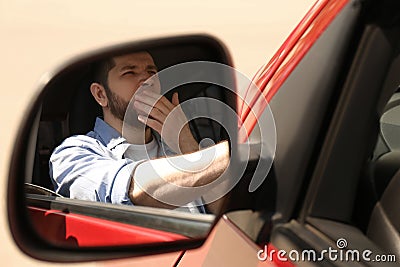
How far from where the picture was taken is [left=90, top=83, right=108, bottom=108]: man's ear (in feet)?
6.23

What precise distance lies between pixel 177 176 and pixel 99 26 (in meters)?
2.90

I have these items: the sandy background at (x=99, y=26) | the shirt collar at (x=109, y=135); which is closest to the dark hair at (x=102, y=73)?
the shirt collar at (x=109, y=135)

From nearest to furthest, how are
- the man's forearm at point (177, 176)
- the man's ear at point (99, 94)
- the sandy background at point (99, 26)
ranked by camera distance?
the man's forearm at point (177, 176) < the man's ear at point (99, 94) < the sandy background at point (99, 26)

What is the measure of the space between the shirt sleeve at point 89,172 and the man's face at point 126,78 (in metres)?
0.12

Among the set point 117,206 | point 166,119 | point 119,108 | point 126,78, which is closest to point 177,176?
point 117,206

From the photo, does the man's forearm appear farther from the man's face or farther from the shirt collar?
the shirt collar

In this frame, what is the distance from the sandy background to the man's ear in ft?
6.60

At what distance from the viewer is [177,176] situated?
52.1 inches

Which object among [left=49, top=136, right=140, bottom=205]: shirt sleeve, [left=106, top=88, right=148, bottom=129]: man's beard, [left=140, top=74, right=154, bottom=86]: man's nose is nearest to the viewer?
[left=49, top=136, right=140, bottom=205]: shirt sleeve

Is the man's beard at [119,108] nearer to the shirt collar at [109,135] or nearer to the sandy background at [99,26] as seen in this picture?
the shirt collar at [109,135]

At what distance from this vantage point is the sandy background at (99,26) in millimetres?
3984

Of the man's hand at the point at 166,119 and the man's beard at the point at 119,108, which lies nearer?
the man's hand at the point at 166,119

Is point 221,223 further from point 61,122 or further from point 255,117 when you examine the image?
point 61,122

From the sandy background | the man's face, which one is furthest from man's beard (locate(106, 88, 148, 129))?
the sandy background
